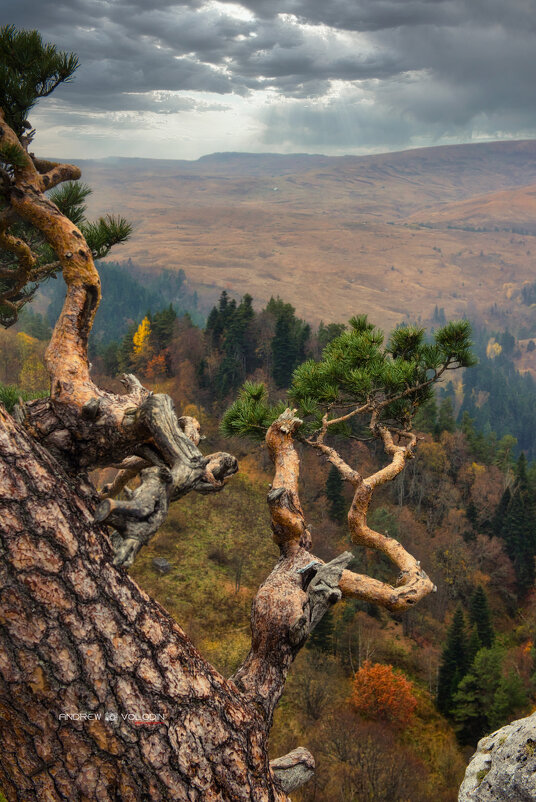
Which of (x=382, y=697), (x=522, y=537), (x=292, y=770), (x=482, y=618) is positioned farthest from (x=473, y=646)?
(x=292, y=770)

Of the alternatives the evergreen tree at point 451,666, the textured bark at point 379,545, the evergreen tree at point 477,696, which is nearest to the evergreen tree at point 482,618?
the evergreen tree at point 451,666

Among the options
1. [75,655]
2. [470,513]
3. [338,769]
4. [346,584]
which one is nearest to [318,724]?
[338,769]

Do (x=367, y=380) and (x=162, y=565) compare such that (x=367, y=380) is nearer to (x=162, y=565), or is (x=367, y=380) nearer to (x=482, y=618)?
(x=162, y=565)

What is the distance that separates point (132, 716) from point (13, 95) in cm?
637

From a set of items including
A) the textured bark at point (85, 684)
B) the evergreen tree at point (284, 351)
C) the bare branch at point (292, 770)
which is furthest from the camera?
the evergreen tree at point (284, 351)

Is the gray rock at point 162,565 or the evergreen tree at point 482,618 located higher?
the gray rock at point 162,565

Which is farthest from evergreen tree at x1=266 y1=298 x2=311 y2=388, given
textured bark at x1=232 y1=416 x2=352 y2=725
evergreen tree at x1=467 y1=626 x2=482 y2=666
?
textured bark at x1=232 y1=416 x2=352 y2=725

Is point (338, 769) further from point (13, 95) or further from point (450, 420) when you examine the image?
point (450, 420)

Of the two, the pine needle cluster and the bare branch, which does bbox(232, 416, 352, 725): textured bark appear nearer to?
the bare branch

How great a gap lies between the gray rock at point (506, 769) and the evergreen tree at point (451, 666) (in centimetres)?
3732

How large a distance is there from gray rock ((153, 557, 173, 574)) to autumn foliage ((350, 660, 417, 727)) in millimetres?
17189

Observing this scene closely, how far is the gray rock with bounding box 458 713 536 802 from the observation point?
4.68 m

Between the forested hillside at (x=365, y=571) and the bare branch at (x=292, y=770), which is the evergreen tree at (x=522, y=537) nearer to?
the forested hillside at (x=365, y=571)

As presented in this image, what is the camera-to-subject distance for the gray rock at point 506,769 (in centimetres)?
468
